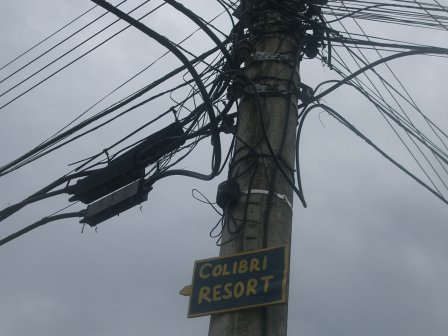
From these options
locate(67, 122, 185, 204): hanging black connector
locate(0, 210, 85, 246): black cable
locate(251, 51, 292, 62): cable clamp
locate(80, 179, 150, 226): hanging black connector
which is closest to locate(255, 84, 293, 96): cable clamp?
locate(251, 51, 292, 62): cable clamp

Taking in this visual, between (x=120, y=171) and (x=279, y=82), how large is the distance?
Answer: 5.83 feet

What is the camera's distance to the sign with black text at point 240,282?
12.5ft

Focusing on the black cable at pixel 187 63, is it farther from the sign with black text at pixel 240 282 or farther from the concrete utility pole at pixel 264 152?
the sign with black text at pixel 240 282

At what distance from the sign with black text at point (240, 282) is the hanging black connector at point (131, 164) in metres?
2.02

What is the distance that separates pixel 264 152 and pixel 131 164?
71.7 inches

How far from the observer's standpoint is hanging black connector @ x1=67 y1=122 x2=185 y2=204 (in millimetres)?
5949

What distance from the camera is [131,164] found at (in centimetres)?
595

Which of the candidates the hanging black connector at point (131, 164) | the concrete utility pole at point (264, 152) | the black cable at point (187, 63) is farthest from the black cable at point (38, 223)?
the concrete utility pole at point (264, 152)

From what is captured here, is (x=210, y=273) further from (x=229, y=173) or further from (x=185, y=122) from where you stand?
(x=185, y=122)

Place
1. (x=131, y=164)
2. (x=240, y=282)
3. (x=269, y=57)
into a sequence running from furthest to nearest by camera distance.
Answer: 1. (x=131, y=164)
2. (x=269, y=57)
3. (x=240, y=282)

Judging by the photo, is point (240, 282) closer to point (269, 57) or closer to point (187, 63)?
point (187, 63)

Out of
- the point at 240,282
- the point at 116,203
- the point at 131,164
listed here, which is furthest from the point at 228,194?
the point at 131,164

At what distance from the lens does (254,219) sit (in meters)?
4.16

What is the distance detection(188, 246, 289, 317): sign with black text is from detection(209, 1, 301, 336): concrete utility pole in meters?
0.07
